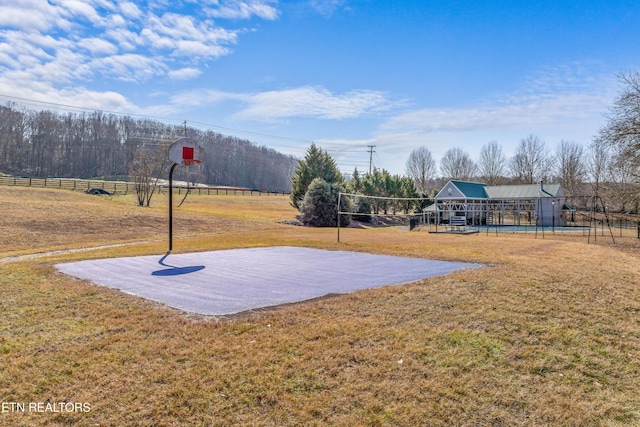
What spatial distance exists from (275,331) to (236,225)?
2142cm

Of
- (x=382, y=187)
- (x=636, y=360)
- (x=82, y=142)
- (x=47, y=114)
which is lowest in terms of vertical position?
(x=636, y=360)

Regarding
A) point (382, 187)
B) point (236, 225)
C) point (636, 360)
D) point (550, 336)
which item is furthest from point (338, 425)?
point (382, 187)

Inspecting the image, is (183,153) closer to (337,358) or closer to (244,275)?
(244,275)

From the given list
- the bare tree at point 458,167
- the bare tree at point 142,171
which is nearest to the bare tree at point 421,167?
the bare tree at point 458,167

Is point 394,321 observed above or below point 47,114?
below

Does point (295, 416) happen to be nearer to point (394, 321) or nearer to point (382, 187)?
point (394, 321)

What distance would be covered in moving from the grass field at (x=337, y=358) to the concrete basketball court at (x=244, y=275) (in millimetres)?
526

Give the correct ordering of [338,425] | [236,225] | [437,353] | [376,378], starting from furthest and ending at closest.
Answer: [236,225]
[437,353]
[376,378]
[338,425]

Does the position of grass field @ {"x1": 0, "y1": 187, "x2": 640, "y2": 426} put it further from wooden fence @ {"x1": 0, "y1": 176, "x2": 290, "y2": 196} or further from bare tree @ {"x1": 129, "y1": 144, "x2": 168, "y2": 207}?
wooden fence @ {"x1": 0, "y1": 176, "x2": 290, "y2": 196}

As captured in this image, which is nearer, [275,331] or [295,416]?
[295,416]

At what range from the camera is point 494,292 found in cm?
643

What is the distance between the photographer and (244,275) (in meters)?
8.08

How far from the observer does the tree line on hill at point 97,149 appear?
232 feet

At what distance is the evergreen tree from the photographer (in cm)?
3575
